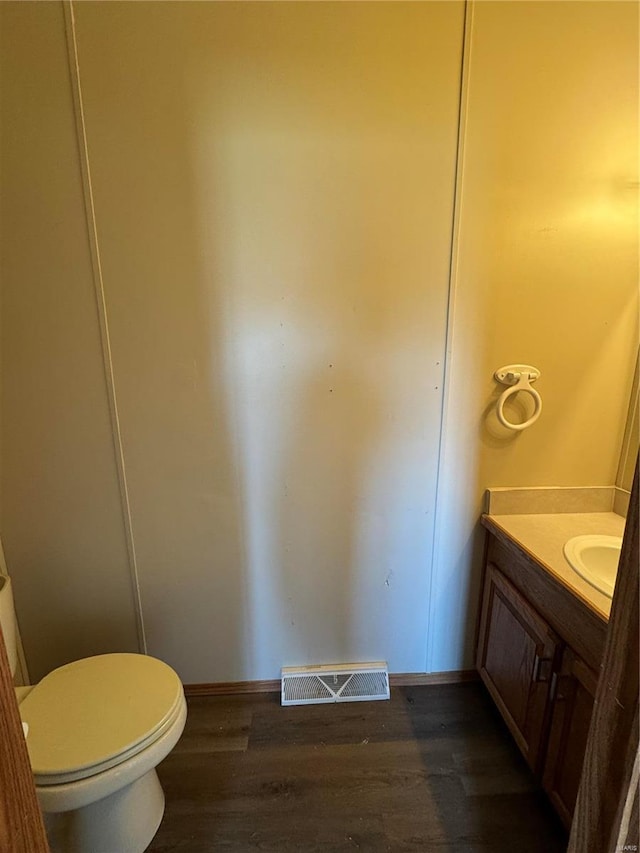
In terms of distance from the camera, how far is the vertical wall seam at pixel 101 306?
1.22m

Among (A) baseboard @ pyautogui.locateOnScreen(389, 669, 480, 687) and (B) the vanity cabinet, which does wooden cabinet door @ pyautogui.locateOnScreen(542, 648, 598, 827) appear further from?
(A) baseboard @ pyautogui.locateOnScreen(389, 669, 480, 687)

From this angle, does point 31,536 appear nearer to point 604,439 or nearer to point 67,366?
point 67,366

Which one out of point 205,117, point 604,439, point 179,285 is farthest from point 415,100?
point 604,439

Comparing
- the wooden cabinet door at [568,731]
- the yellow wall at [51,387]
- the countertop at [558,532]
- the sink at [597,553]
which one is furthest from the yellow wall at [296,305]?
the wooden cabinet door at [568,731]

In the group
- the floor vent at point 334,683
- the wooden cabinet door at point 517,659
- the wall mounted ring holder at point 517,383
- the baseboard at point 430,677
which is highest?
the wall mounted ring holder at point 517,383

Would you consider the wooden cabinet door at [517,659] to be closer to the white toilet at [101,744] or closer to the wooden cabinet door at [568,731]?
the wooden cabinet door at [568,731]

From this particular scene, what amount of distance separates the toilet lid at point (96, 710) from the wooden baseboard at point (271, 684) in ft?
1.76

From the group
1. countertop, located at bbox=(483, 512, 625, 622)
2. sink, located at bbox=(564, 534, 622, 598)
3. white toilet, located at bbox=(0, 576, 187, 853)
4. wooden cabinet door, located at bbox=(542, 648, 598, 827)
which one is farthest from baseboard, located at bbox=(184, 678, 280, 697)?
sink, located at bbox=(564, 534, 622, 598)

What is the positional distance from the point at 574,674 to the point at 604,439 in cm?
91

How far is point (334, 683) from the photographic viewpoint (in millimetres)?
1674

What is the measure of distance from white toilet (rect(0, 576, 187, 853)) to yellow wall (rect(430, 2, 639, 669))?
113 centimetres

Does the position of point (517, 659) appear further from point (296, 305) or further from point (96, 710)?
point (296, 305)

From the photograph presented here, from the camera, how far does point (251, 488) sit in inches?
60.3

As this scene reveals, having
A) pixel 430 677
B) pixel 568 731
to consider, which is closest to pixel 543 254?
pixel 568 731
